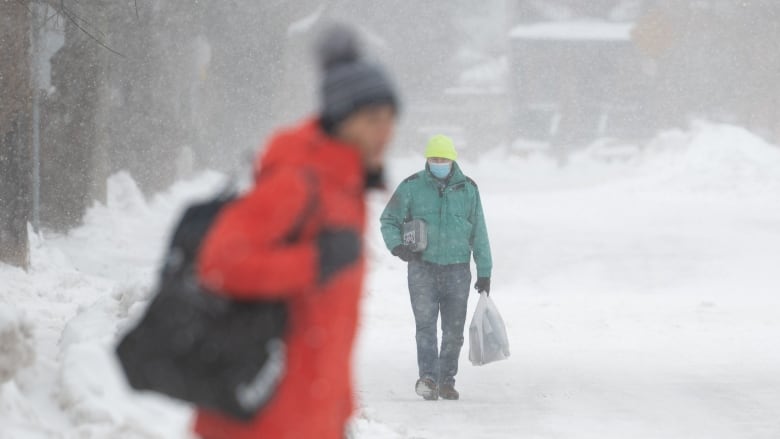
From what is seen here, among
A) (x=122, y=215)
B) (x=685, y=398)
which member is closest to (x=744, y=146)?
(x=122, y=215)

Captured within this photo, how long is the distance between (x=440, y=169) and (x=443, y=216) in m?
0.29

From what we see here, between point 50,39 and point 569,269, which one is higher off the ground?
point 50,39

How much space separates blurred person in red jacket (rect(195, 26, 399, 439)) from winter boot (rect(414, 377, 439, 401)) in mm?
5291

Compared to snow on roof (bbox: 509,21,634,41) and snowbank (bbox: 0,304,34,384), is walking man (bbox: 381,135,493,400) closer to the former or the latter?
snowbank (bbox: 0,304,34,384)

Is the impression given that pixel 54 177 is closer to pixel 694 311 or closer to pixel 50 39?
pixel 50 39

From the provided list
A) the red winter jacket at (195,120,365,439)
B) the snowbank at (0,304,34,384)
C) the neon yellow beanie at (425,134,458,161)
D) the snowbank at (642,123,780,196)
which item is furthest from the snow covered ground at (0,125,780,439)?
the red winter jacket at (195,120,365,439)

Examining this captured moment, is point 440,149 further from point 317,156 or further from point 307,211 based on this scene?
point 307,211

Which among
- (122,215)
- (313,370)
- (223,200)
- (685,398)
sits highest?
(122,215)

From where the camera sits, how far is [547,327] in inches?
479

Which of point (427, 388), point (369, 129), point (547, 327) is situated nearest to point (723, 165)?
point (547, 327)

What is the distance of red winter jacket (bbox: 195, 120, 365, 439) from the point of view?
2.48 meters

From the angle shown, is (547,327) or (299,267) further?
A: (547,327)

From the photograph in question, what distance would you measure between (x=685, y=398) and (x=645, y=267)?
341 inches

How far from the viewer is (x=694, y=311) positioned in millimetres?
13023
